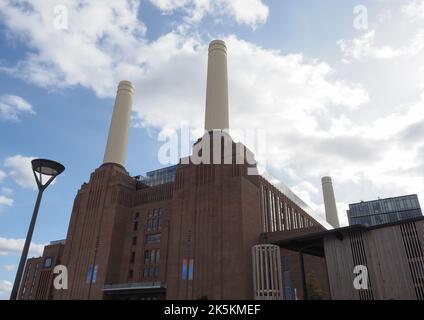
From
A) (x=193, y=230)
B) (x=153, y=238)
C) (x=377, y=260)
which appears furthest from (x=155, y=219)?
(x=377, y=260)

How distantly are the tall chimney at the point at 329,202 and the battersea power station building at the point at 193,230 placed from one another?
34033 mm

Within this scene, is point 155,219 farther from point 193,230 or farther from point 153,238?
point 193,230

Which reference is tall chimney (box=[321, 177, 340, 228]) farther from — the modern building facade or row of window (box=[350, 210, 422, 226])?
the modern building facade

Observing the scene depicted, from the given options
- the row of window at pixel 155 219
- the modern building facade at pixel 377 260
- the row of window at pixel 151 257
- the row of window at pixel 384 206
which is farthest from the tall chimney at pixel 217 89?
the row of window at pixel 384 206

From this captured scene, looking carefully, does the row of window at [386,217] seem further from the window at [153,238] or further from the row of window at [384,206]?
the window at [153,238]

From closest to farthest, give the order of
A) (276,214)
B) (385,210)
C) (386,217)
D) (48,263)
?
(276,214) < (48,263) < (386,217) < (385,210)

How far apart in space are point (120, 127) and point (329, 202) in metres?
71.5

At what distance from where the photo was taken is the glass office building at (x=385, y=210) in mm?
129375

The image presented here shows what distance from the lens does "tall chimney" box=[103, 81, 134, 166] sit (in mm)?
70312

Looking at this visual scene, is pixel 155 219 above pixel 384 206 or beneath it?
beneath

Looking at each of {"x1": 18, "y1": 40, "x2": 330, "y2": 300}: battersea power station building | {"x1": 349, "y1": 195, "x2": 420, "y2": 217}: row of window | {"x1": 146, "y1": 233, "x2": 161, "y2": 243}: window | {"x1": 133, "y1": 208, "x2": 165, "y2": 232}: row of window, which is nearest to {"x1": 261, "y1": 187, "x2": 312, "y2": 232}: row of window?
{"x1": 18, "y1": 40, "x2": 330, "y2": 300}: battersea power station building

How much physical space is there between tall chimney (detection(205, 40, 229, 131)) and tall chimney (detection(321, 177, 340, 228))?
60993 mm

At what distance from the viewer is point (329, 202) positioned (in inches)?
4213
